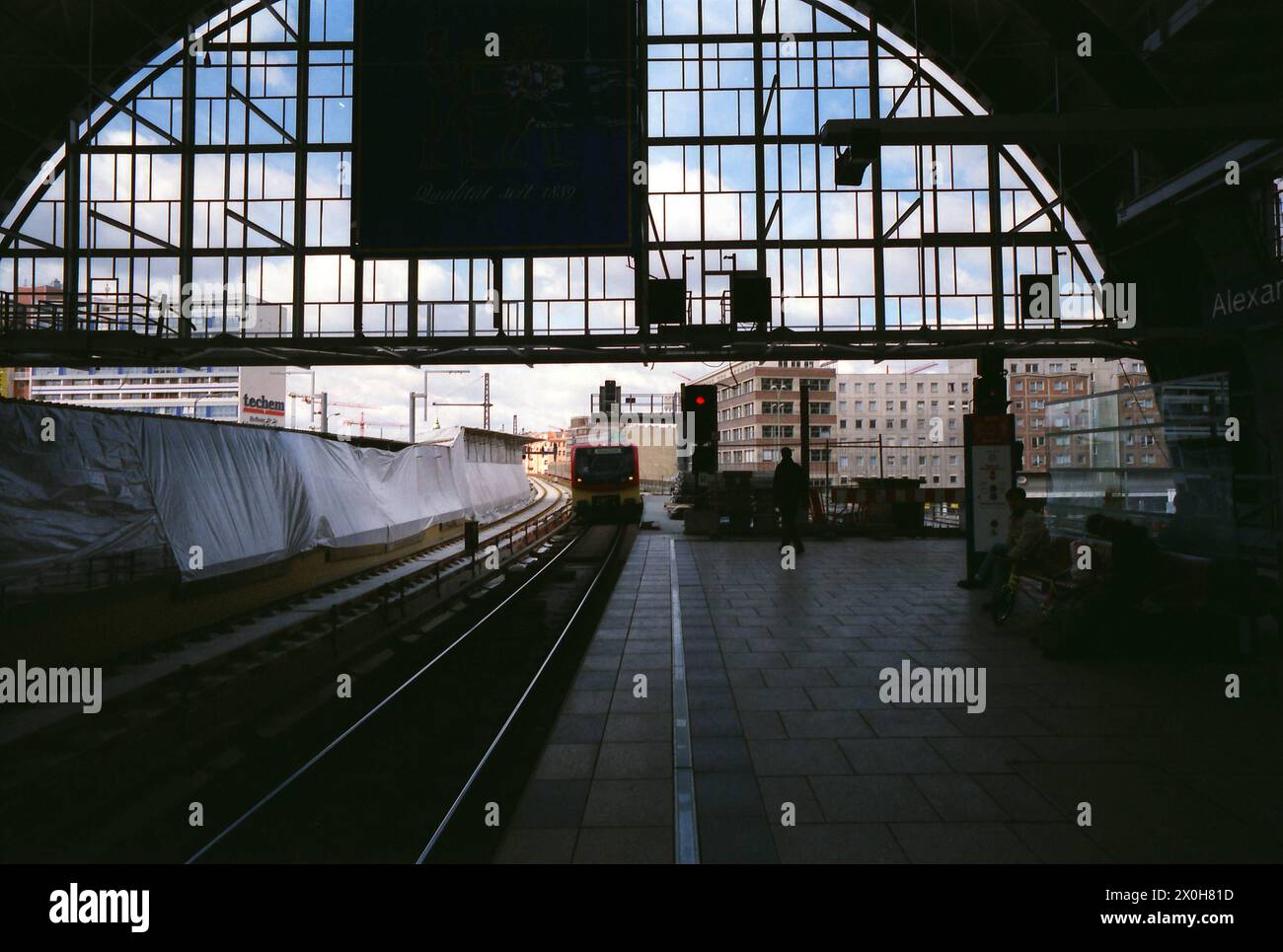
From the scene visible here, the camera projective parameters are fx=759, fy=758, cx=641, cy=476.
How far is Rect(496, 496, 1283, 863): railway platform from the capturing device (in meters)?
3.62

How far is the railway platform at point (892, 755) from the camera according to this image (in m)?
3.62

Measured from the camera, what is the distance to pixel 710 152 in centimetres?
2239

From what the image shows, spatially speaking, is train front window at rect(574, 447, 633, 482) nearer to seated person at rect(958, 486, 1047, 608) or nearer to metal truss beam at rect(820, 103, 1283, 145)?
seated person at rect(958, 486, 1047, 608)

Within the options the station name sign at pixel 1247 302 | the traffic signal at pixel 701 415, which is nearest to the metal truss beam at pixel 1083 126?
the station name sign at pixel 1247 302

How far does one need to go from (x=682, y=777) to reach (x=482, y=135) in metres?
16.6

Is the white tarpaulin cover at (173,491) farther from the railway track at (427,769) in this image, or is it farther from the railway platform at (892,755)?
the railway platform at (892,755)

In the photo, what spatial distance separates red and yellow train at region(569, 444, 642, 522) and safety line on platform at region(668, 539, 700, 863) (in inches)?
778

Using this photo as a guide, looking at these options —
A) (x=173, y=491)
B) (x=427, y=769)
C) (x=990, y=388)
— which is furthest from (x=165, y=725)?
(x=990, y=388)

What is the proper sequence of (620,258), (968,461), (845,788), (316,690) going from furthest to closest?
1. (620,258)
2. (968,461)
3. (316,690)
4. (845,788)

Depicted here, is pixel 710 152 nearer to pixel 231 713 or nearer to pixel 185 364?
pixel 185 364

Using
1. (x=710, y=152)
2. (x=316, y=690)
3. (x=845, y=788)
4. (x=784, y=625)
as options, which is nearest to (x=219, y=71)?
(x=710, y=152)

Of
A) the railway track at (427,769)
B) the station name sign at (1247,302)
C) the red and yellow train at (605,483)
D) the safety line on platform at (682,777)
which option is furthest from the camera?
the red and yellow train at (605,483)

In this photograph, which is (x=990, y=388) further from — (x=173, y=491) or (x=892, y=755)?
(x=173, y=491)
